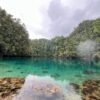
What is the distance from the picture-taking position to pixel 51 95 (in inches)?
449

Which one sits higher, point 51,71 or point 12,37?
point 12,37

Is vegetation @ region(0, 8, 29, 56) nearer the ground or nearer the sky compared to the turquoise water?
nearer the sky

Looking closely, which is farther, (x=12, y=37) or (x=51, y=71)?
(x=12, y=37)

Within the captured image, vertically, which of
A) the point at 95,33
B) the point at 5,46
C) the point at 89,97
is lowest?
the point at 89,97

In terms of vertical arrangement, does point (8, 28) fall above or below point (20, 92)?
above

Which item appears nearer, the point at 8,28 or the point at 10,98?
the point at 10,98

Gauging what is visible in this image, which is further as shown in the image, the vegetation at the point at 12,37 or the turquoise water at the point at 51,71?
the vegetation at the point at 12,37

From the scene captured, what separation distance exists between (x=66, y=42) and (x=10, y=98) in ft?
318

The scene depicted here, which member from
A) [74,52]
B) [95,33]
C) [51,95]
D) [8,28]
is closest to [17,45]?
[8,28]

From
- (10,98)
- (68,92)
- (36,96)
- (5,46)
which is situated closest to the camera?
(10,98)

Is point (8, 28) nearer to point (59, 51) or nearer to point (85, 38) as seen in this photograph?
point (59, 51)

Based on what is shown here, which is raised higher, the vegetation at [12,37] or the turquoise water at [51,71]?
the vegetation at [12,37]

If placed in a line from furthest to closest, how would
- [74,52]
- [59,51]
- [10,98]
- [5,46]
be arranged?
1. [59,51]
2. [74,52]
3. [5,46]
4. [10,98]

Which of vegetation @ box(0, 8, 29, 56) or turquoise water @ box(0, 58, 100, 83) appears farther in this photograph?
vegetation @ box(0, 8, 29, 56)
